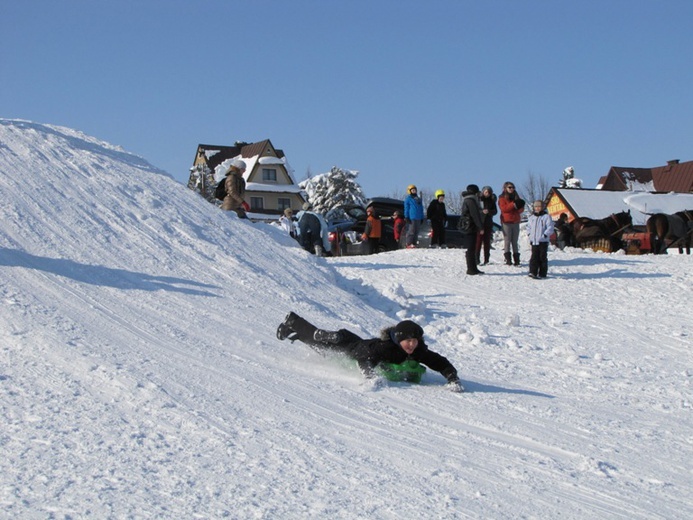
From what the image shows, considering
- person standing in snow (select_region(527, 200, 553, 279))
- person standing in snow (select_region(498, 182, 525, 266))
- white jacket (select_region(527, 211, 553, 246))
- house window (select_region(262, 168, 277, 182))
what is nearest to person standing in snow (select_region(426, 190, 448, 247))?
person standing in snow (select_region(498, 182, 525, 266))

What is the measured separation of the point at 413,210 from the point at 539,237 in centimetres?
487

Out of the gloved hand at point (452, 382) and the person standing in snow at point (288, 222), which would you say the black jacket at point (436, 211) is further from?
the gloved hand at point (452, 382)

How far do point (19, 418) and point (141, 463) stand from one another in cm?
102

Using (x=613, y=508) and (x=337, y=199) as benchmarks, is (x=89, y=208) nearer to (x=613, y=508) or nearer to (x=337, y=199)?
(x=613, y=508)

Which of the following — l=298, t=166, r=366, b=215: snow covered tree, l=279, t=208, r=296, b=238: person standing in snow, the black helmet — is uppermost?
l=298, t=166, r=366, b=215: snow covered tree

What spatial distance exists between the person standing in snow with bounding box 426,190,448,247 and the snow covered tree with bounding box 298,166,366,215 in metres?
39.5

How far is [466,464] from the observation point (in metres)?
4.88

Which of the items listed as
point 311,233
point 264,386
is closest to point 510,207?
point 311,233

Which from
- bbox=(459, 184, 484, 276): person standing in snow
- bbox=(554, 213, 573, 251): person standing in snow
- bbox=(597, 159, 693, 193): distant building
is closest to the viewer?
bbox=(459, 184, 484, 276): person standing in snow

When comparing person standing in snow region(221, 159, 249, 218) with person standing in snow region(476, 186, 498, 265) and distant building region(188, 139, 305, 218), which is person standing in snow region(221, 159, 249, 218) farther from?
distant building region(188, 139, 305, 218)

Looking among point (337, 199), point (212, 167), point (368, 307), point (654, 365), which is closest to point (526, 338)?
point (654, 365)

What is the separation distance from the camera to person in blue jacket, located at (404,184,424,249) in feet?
62.0

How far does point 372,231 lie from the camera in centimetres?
2036

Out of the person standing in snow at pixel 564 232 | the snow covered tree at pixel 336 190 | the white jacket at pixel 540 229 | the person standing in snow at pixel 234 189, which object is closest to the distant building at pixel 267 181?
the snow covered tree at pixel 336 190
